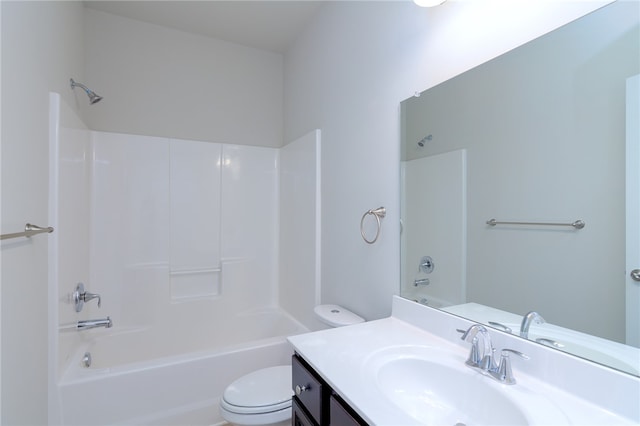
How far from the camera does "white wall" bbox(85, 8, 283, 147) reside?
2244 millimetres

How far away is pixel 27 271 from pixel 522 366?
185 centimetres

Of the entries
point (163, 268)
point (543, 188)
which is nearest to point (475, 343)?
point (543, 188)

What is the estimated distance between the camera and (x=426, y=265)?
1.30 metres

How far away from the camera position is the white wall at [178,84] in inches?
88.4

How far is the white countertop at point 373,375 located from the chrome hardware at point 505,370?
0.6 inches

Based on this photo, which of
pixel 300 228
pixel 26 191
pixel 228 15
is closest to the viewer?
pixel 26 191

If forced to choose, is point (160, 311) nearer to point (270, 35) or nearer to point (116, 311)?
point (116, 311)

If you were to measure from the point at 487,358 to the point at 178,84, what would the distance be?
2.75 metres

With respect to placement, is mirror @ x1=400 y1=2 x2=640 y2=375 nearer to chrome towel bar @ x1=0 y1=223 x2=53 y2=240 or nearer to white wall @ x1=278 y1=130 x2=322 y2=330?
white wall @ x1=278 y1=130 x2=322 y2=330

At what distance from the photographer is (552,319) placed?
0.86m

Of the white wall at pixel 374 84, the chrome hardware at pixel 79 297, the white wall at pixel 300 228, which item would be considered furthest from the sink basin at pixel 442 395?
the chrome hardware at pixel 79 297

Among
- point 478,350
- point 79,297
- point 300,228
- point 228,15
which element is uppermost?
point 228,15

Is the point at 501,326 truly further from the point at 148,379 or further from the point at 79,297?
the point at 79,297

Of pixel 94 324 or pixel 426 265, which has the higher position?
pixel 426 265
